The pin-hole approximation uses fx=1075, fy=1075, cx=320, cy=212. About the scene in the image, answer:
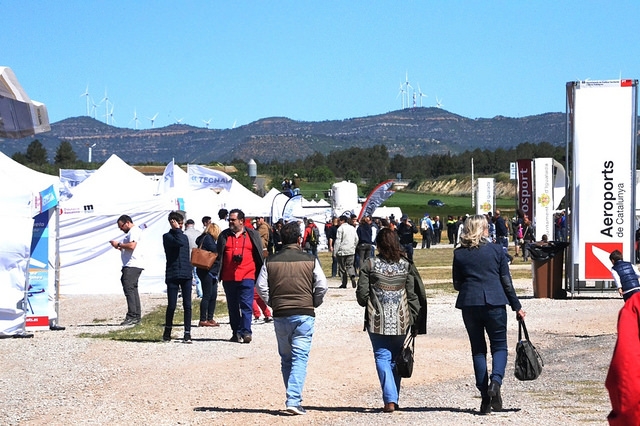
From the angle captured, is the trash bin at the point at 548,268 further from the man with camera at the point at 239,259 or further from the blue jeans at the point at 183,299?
the blue jeans at the point at 183,299

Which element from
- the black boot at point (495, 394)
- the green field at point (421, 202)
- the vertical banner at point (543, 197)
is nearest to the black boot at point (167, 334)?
the black boot at point (495, 394)

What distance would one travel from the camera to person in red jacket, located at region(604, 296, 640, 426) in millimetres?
4031

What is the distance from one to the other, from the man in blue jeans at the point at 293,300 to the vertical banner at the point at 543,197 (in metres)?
30.4

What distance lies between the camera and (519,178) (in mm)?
40812

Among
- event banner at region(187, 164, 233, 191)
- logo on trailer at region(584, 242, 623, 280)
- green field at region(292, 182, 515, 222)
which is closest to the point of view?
logo on trailer at region(584, 242, 623, 280)

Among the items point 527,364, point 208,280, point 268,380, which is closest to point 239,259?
point 208,280

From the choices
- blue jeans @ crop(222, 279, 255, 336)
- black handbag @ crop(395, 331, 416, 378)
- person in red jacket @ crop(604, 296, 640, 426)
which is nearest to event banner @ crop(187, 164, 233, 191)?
blue jeans @ crop(222, 279, 255, 336)

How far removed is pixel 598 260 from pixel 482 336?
38.3 feet

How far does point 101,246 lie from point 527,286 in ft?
32.7

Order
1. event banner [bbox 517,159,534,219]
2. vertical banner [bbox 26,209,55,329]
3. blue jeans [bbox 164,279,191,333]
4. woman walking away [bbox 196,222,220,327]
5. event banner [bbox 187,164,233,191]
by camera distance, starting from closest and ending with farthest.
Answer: blue jeans [bbox 164,279,191,333] < vertical banner [bbox 26,209,55,329] < woman walking away [bbox 196,222,220,327] < event banner [bbox 187,164,233,191] < event banner [bbox 517,159,534,219]

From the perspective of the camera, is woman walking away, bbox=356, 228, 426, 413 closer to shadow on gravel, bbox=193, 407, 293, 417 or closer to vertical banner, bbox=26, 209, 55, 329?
shadow on gravel, bbox=193, 407, 293, 417

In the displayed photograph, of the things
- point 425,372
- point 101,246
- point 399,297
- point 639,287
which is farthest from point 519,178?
point 399,297

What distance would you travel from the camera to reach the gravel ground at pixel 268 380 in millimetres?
9453

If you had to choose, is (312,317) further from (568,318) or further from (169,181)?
(169,181)
